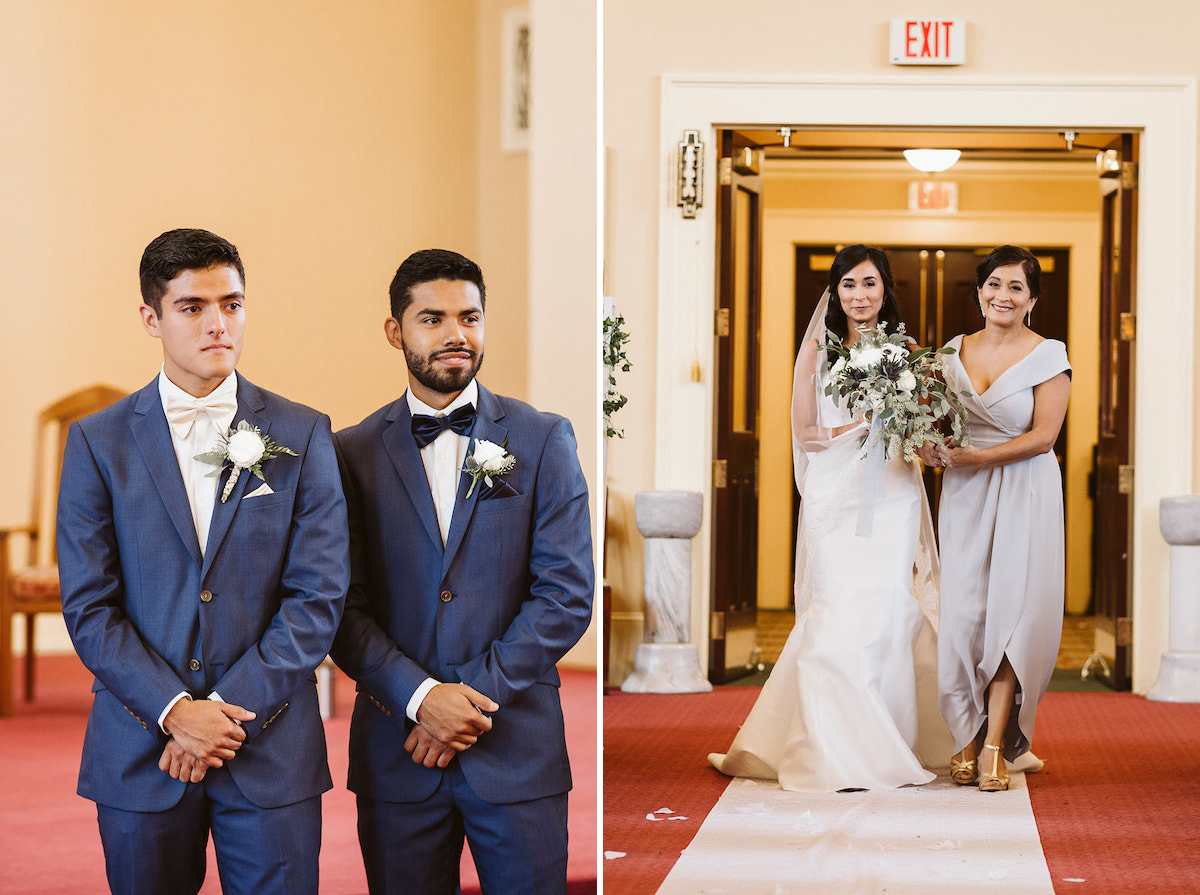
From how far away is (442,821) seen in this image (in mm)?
1915

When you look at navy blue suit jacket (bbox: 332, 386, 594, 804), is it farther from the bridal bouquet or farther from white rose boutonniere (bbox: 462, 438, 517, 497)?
the bridal bouquet

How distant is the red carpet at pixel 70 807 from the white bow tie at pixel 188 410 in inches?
49.0

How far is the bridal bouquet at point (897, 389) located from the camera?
282 centimetres

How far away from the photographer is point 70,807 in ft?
8.99

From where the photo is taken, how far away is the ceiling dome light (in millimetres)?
3732

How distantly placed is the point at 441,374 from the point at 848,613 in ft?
5.20

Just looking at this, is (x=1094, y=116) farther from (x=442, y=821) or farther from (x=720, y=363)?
(x=442, y=821)

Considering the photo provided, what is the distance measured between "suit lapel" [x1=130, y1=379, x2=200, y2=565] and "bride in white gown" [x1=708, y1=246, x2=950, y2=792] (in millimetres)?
1773

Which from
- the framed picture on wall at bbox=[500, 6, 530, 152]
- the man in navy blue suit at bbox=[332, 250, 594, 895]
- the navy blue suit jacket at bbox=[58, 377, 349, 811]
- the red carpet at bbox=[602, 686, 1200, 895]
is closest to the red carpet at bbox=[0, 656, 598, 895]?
the red carpet at bbox=[602, 686, 1200, 895]

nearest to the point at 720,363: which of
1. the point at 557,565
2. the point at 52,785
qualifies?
the point at 557,565

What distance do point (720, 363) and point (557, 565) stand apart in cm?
198

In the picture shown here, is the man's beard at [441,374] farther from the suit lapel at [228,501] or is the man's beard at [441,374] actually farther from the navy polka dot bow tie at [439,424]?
the suit lapel at [228,501]

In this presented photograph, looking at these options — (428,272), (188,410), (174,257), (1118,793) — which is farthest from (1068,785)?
(174,257)

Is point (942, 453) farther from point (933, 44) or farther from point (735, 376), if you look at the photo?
point (933, 44)
